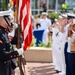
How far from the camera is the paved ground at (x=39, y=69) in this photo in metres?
9.37

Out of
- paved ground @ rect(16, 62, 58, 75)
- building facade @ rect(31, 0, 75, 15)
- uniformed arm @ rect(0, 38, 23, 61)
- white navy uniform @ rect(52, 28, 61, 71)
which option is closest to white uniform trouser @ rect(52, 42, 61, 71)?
white navy uniform @ rect(52, 28, 61, 71)

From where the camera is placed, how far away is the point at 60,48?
8.98 m

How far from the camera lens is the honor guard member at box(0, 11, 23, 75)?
5.21 meters

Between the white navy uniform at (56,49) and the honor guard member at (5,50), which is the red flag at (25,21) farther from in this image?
the white navy uniform at (56,49)

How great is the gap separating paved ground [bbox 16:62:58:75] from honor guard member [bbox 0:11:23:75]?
3.69m

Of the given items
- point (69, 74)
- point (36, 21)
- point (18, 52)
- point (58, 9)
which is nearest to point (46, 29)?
point (36, 21)

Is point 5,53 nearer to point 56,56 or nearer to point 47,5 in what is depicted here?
point 56,56

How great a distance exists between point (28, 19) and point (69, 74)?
1.93m

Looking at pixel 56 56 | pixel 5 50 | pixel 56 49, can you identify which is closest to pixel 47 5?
pixel 56 56

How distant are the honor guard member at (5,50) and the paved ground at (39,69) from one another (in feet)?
12.1

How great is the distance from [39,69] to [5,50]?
464 cm

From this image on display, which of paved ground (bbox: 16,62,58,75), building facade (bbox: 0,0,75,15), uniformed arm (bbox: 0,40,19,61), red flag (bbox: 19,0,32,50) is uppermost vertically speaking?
red flag (bbox: 19,0,32,50)

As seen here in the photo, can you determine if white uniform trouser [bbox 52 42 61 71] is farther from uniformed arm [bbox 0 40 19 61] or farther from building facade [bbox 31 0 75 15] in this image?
building facade [bbox 31 0 75 15]

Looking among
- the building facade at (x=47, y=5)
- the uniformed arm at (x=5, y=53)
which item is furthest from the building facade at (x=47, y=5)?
the uniformed arm at (x=5, y=53)
